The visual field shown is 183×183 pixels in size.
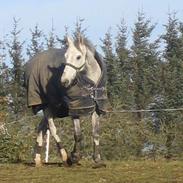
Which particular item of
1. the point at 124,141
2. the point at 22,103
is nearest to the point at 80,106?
the point at 124,141

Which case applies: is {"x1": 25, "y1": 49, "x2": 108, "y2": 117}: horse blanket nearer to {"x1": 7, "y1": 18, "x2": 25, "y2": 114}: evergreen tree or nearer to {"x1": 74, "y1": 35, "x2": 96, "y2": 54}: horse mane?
{"x1": 74, "y1": 35, "x2": 96, "y2": 54}: horse mane

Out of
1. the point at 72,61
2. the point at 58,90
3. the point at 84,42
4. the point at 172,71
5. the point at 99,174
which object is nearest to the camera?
the point at 99,174

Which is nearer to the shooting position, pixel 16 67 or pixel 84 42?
pixel 84 42

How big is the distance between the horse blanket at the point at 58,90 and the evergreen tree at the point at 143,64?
616 inches

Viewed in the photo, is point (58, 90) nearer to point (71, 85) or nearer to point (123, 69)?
point (71, 85)

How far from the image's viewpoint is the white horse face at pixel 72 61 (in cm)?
1064

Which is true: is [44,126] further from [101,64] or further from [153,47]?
[153,47]

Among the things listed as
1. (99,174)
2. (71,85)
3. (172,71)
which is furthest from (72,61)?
(172,71)

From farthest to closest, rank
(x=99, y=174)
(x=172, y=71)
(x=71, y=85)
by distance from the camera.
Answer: (x=172, y=71) < (x=71, y=85) < (x=99, y=174)

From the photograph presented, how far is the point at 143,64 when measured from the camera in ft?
97.0

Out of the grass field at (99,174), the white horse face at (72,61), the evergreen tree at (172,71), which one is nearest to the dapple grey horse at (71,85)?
the white horse face at (72,61)

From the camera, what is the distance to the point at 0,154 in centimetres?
1527

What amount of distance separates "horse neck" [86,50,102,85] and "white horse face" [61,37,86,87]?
0.64 feet

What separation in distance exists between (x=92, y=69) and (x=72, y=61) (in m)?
0.53
